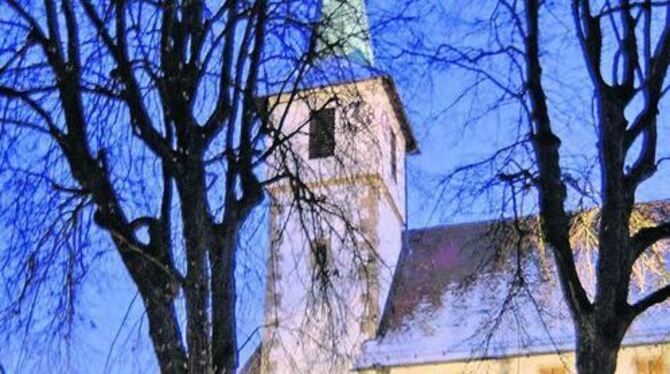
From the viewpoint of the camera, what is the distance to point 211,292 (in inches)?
225

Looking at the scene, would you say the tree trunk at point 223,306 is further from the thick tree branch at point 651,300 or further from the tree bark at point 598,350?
the thick tree branch at point 651,300

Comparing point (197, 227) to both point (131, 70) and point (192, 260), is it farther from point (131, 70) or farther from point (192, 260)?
point (131, 70)

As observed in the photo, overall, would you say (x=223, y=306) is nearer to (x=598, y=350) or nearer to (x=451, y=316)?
(x=598, y=350)

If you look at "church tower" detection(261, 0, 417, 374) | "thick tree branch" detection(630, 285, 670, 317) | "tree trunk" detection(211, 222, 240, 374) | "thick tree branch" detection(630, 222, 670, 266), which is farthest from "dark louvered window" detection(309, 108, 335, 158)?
"thick tree branch" detection(630, 285, 670, 317)

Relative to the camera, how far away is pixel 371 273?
10.4 meters

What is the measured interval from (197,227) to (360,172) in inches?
97.0

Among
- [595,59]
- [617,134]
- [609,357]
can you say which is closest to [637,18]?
[595,59]

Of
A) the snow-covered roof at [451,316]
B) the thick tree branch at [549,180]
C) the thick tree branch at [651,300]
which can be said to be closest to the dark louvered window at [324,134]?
the thick tree branch at [549,180]

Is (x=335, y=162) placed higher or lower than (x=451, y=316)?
lower

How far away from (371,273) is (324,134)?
143 inches

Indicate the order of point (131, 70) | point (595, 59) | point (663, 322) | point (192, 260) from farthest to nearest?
1. point (663, 322)
2. point (595, 59)
3. point (131, 70)
4. point (192, 260)

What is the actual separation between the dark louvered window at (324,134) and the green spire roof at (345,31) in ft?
1.36

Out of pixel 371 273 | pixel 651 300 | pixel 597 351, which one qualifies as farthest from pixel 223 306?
pixel 371 273

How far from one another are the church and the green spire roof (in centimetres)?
1
